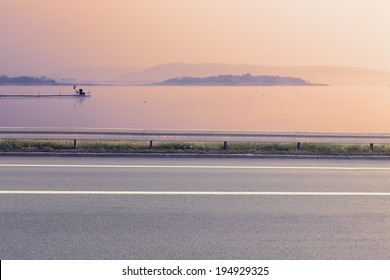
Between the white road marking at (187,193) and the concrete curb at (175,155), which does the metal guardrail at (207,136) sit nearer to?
the concrete curb at (175,155)

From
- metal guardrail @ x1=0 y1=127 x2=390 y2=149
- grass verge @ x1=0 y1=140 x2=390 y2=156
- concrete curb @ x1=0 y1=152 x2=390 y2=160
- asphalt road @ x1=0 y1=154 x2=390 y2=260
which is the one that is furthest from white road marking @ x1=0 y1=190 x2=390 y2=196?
metal guardrail @ x1=0 y1=127 x2=390 y2=149

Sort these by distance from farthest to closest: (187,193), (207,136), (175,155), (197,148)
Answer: (207,136) < (197,148) < (175,155) < (187,193)

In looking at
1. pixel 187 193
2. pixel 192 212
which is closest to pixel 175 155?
pixel 187 193

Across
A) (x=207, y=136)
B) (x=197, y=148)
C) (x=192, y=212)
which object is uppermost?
(x=207, y=136)

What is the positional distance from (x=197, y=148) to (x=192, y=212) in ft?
27.6

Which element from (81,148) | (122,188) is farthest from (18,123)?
(122,188)

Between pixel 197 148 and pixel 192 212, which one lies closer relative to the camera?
pixel 192 212

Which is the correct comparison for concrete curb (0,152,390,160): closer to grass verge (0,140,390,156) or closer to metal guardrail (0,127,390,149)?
grass verge (0,140,390,156)

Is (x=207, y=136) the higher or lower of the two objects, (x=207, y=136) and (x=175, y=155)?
the higher

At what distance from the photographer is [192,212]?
25.2 ft

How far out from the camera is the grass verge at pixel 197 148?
1527cm

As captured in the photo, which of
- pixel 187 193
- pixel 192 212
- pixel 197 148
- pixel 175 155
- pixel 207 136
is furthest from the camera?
pixel 207 136

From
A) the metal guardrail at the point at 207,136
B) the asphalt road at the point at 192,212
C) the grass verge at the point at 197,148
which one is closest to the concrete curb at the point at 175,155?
the grass verge at the point at 197,148

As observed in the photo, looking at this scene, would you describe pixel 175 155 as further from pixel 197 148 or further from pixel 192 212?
pixel 192 212
